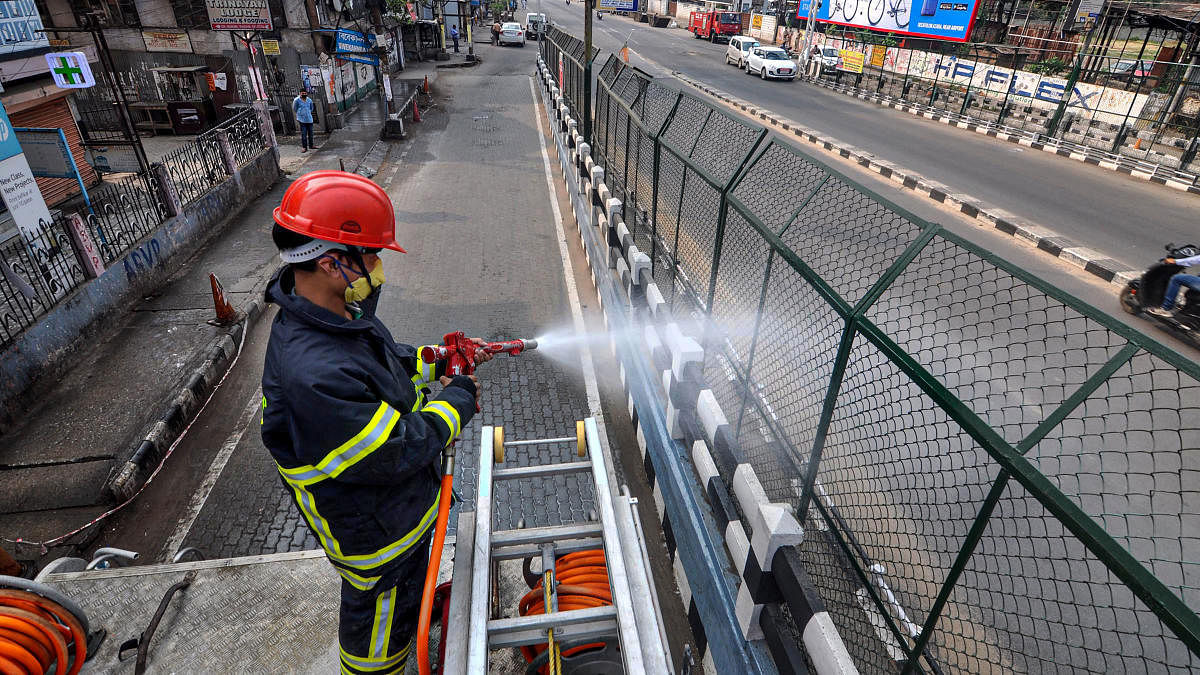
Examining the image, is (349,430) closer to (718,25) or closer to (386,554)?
(386,554)

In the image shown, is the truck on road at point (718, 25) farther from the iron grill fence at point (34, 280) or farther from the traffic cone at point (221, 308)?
the iron grill fence at point (34, 280)

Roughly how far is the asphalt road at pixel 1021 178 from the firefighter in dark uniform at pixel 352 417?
1206 centimetres

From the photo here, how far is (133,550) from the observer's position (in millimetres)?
4672

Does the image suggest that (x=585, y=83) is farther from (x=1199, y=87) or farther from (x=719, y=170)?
(x=1199, y=87)

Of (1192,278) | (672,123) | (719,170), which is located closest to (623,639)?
(719,170)

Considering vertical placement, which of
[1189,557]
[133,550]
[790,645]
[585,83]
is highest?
[585,83]

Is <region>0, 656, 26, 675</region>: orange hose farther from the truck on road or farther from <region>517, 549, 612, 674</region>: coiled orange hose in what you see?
the truck on road

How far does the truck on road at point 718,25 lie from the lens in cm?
4547

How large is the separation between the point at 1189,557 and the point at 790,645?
3.66m

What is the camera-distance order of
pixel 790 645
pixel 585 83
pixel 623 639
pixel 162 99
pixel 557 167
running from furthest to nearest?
pixel 162 99
pixel 557 167
pixel 585 83
pixel 790 645
pixel 623 639

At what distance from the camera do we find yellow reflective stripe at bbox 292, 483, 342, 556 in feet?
8.36

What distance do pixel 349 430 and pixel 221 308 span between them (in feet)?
21.6

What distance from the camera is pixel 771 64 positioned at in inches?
1134

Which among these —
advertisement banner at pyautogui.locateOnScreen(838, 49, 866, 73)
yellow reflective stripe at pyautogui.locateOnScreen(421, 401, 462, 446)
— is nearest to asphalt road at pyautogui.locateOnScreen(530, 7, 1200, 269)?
advertisement banner at pyautogui.locateOnScreen(838, 49, 866, 73)
